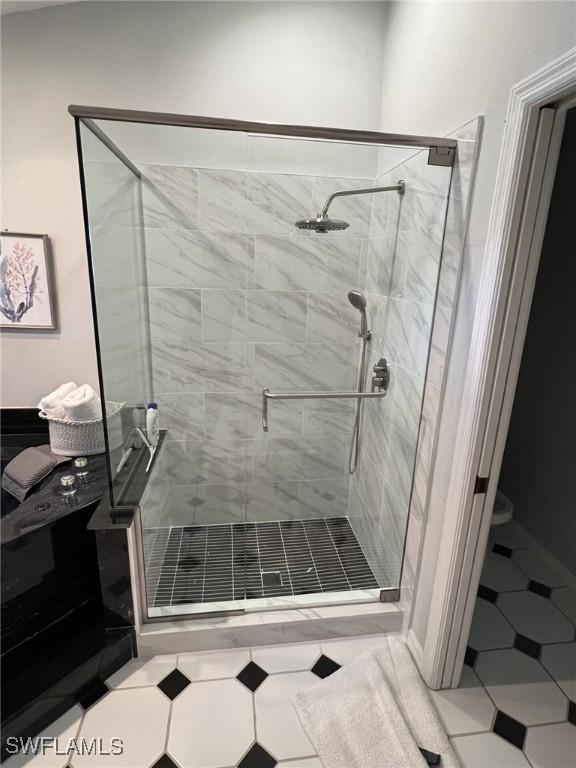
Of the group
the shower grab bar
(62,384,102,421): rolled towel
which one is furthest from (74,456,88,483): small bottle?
the shower grab bar

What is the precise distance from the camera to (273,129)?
4.26 feet

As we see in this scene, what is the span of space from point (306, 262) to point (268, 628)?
1.66m

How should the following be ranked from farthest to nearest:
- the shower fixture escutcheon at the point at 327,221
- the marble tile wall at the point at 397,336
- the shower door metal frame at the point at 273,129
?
the shower fixture escutcheon at the point at 327,221, the marble tile wall at the point at 397,336, the shower door metal frame at the point at 273,129

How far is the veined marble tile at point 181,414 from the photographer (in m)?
2.15

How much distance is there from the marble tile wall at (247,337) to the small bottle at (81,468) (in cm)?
31

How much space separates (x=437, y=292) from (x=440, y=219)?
0.85 ft

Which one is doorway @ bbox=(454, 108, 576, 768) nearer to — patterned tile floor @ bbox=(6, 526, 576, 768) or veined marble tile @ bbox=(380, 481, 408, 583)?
patterned tile floor @ bbox=(6, 526, 576, 768)

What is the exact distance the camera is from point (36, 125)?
1902 mm

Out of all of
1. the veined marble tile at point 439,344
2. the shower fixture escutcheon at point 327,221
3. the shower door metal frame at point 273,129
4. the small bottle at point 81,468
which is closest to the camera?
the shower door metal frame at point 273,129

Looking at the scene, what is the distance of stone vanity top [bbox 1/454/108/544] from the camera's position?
1.49 meters

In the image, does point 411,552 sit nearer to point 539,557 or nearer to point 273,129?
point 539,557

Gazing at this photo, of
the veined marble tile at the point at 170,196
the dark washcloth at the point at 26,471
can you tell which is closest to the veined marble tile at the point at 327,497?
the dark washcloth at the point at 26,471

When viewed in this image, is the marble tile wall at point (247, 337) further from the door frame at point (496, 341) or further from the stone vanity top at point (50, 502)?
the door frame at point (496, 341)

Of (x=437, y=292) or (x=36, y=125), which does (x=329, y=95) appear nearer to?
(x=437, y=292)
